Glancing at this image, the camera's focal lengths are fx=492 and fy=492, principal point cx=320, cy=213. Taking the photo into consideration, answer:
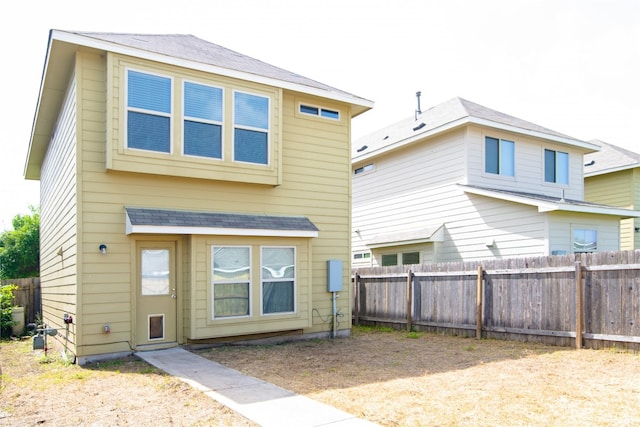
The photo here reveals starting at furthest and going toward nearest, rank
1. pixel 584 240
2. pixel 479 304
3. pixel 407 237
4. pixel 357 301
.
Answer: pixel 407 237
pixel 357 301
pixel 584 240
pixel 479 304

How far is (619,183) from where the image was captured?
18797 mm

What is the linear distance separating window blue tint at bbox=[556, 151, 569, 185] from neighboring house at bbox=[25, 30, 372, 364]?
339 inches

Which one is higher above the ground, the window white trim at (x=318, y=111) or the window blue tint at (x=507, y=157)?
the window white trim at (x=318, y=111)

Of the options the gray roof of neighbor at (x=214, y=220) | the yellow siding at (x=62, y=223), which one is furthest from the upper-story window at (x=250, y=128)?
the yellow siding at (x=62, y=223)

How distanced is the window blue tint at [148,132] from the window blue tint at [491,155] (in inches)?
376

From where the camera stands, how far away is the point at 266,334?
32.3 feet

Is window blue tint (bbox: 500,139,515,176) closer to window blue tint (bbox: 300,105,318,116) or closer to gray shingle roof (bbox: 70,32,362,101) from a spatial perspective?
gray shingle roof (bbox: 70,32,362,101)

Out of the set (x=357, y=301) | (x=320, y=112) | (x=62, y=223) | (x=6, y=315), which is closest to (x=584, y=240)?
(x=357, y=301)

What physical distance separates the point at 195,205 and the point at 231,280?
1574 mm

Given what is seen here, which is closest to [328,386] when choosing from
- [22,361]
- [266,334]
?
[266,334]

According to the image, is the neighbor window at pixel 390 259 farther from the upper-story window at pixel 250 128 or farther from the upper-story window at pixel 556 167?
the upper-story window at pixel 250 128

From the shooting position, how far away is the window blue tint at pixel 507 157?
583 inches

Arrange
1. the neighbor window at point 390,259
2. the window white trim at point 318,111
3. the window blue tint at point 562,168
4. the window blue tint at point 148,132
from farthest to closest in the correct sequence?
the neighbor window at point 390,259, the window blue tint at point 562,168, the window white trim at point 318,111, the window blue tint at point 148,132

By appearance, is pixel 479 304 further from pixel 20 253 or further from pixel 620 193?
pixel 20 253
